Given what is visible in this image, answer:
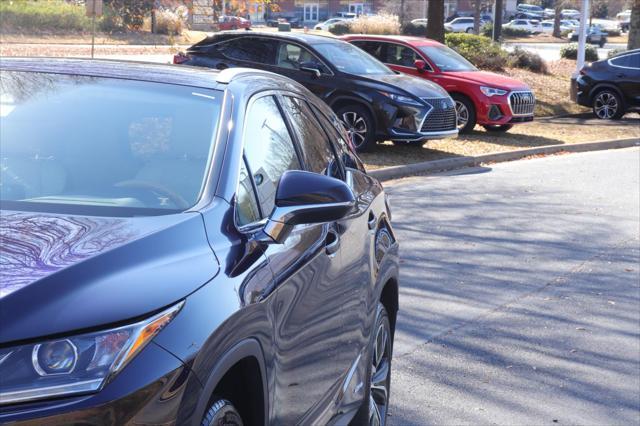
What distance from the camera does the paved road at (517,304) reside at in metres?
6.05

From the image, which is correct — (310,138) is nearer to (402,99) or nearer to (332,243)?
(332,243)

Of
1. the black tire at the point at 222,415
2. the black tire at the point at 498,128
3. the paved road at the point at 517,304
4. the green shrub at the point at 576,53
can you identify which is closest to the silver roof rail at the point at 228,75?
the black tire at the point at 222,415

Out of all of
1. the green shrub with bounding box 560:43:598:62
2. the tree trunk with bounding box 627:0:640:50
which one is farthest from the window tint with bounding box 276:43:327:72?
the green shrub with bounding box 560:43:598:62

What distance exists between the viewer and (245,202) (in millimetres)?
3537

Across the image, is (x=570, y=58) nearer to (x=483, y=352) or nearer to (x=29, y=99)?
(x=483, y=352)

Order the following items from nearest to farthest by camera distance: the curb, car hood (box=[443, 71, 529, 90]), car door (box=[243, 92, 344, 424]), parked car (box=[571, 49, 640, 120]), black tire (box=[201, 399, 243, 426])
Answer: black tire (box=[201, 399, 243, 426]) < car door (box=[243, 92, 344, 424]) < the curb < car hood (box=[443, 71, 529, 90]) < parked car (box=[571, 49, 640, 120])

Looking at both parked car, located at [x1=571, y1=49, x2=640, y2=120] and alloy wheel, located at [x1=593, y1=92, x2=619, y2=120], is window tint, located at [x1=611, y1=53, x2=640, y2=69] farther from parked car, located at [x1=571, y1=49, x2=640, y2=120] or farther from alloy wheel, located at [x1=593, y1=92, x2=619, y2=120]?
alloy wheel, located at [x1=593, y1=92, x2=619, y2=120]

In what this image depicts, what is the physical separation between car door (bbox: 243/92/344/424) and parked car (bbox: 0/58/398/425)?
0.01 m

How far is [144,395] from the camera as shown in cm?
252

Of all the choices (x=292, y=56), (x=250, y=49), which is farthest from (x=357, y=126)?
(x=250, y=49)

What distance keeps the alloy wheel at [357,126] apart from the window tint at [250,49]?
5.50ft

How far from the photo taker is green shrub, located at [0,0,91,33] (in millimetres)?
40344

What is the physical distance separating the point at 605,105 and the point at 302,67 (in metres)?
11.0

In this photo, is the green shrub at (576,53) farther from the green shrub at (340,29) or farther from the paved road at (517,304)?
the paved road at (517,304)
